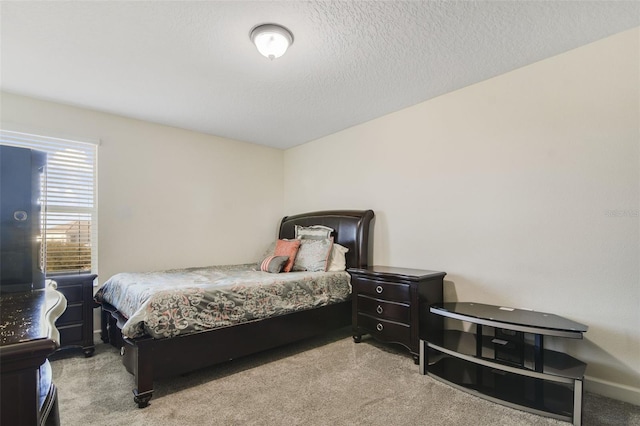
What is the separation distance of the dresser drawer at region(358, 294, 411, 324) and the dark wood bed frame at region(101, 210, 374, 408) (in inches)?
11.7

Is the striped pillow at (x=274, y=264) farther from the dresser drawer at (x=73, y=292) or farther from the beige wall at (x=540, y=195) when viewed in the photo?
the dresser drawer at (x=73, y=292)

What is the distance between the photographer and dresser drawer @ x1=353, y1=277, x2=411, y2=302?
2.71m

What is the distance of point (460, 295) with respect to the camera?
9.37 feet

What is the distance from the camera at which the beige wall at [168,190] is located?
333 centimetres

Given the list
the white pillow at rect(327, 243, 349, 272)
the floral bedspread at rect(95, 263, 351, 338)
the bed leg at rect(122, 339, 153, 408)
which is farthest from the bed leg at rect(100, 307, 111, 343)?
the white pillow at rect(327, 243, 349, 272)

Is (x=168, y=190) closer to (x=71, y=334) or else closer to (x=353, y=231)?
(x=71, y=334)

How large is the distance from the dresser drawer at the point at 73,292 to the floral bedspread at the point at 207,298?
19 cm

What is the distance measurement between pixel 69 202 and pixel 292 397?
2.96m

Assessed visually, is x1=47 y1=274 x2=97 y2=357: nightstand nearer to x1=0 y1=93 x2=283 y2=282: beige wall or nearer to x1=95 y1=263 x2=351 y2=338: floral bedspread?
x1=95 y1=263 x2=351 y2=338: floral bedspread

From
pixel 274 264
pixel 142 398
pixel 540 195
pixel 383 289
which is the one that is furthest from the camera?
→ pixel 274 264

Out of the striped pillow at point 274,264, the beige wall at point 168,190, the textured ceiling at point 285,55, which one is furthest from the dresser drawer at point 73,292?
the textured ceiling at point 285,55

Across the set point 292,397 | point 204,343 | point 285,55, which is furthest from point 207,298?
point 285,55

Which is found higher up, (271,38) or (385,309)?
(271,38)

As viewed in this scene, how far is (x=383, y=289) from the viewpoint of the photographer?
288cm
